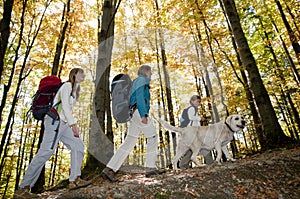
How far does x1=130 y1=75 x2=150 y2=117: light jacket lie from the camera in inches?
161

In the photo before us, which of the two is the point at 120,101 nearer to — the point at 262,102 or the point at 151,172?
the point at 151,172

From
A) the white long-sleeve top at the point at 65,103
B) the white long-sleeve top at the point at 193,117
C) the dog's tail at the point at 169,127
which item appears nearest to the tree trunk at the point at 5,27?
the white long-sleeve top at the point at 65,103

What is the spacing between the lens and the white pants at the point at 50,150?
3.61m

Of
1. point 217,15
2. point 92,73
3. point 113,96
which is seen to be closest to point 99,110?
point 113,96

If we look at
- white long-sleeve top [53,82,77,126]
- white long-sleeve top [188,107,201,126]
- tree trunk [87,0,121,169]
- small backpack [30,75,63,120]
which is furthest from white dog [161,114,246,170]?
small backpack [30,75,63,120]

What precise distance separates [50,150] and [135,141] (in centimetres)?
146

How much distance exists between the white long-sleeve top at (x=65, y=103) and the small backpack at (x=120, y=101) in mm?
744

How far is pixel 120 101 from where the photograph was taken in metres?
4.18

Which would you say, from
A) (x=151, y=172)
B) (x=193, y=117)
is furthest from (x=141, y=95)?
(x=193, y=117)

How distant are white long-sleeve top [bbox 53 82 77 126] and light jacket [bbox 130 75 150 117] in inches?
42.4

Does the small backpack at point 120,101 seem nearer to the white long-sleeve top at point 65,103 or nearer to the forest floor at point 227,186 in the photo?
the white long-sleeve top at point 65,103

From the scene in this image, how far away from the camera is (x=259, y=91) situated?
589 centimetres

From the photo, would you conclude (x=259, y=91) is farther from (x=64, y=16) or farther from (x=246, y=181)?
(x=64, y=16)

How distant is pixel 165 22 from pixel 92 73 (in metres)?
7.87
